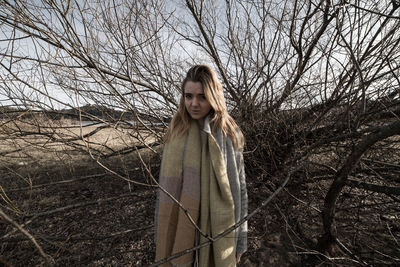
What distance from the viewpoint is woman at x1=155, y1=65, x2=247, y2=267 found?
1186 mm

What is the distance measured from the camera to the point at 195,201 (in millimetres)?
1216

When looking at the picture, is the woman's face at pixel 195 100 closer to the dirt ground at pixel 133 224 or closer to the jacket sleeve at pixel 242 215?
the jacket sleeve at pixel 242 215

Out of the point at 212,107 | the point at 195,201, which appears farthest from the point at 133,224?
the point at 212,107

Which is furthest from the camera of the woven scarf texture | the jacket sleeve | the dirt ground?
the dirt ground

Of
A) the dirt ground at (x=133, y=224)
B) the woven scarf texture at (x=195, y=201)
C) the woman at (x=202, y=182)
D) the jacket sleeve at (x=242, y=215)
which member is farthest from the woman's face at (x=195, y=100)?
the dirt ground at (x=133, y=224)

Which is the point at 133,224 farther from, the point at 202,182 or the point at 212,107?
the point at 212,107

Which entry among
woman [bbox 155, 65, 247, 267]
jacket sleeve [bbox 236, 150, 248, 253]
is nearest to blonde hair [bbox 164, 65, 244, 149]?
woman [bbox 155, 65, 247, 267]

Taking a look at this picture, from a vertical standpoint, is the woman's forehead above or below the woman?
above

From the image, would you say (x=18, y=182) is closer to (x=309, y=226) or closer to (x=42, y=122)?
(x=42, y=122)

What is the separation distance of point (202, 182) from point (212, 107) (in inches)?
21.4

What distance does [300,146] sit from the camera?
2.72m

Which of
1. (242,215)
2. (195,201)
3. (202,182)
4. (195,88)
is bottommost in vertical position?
(242,215)

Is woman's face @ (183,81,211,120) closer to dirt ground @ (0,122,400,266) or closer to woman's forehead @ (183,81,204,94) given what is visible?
woman's forehead @ (183,81,204,94)

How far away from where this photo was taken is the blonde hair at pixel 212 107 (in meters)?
1.20
